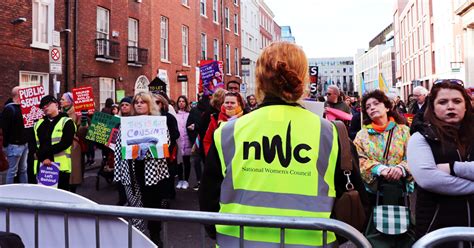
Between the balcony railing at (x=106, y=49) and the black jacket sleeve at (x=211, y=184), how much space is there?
18.3 meters

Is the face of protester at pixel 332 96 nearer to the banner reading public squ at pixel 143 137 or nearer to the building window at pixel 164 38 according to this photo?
the banner reading public squ at pixel 143 137

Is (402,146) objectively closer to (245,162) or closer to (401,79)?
(245,162)

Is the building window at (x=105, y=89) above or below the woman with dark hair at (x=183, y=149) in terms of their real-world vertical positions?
above

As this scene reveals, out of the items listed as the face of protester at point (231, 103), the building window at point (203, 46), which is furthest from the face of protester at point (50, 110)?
the building window at point (203, 46)

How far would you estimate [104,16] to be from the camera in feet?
66.4

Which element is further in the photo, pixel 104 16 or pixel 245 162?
pixel 104 16

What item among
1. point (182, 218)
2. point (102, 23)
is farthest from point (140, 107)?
point (102, 23)

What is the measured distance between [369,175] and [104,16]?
62.4 ft

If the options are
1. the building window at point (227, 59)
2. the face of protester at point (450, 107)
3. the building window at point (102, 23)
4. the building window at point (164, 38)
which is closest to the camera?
the face of protester at point (450, 107)

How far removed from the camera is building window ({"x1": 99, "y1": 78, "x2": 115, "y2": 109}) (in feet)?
64.6

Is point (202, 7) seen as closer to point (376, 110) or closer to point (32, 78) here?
point (32, 78)

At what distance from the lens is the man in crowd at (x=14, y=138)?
319 inches

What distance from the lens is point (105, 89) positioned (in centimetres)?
2006

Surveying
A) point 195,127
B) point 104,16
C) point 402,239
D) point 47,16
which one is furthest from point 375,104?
point 104,16
